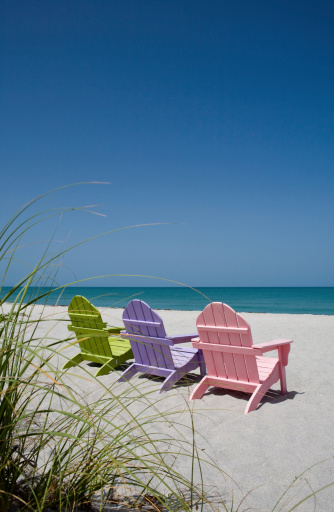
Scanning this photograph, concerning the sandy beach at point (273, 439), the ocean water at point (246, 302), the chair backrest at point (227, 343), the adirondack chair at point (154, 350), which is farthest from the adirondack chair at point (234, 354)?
the ocean water at point (246, 302)

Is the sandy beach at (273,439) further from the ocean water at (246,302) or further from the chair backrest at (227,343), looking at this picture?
the ocean water at (246,302)

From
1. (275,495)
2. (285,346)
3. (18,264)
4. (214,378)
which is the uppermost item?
(18,264)

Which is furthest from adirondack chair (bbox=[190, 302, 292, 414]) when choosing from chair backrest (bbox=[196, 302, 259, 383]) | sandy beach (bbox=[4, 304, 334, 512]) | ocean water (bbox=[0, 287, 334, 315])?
ocean water (bbox=[0, 287, 334, 315])

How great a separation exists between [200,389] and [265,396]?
0.72 m

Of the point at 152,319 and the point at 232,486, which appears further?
the point at 152,319

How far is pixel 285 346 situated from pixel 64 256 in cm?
335

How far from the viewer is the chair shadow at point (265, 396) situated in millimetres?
4391

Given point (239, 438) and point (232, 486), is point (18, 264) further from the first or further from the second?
point (239, 438)

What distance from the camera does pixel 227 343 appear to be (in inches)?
168

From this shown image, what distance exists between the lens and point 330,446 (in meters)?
3.29

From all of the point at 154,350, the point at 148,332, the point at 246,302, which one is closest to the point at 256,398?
the point at 154,350

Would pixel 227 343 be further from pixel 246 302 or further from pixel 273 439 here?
pixel 246 302

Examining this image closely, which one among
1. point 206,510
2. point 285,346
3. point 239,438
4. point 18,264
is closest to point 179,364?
point 285,346

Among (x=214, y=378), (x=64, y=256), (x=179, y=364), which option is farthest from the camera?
(x=179, y=364)
